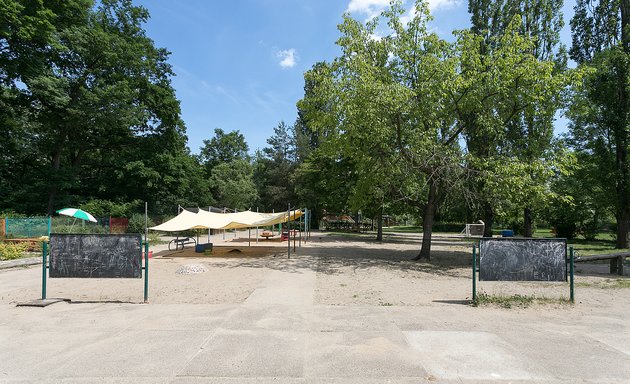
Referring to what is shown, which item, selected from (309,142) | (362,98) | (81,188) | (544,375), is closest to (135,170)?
(81,188)

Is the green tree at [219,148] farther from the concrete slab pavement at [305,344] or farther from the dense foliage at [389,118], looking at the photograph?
the concrete slab pavement at [305,344]

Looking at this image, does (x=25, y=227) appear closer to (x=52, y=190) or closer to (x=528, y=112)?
(x=52, y=190)

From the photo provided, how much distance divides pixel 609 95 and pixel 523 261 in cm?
1818

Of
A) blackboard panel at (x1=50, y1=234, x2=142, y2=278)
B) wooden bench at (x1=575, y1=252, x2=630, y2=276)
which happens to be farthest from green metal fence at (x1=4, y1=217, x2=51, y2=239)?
wooden bench at (x1=575, y1=252, x2=630, y2=276)

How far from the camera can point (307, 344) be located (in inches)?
214

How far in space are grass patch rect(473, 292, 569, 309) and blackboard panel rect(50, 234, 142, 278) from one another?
7.15 metres

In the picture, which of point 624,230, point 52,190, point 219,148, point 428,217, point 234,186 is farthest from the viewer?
point 219,148

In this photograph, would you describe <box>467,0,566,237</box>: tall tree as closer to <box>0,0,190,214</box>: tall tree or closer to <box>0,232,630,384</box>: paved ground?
<box>0,232,630,384</box>: paved ground

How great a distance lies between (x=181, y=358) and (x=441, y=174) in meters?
12.2

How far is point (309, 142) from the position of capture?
2437 inches

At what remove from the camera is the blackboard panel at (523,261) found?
8.19 meters

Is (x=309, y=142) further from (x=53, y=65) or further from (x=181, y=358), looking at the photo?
(x=181, y=358)

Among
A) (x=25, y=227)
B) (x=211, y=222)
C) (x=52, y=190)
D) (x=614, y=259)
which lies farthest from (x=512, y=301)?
(x=52, y=190)

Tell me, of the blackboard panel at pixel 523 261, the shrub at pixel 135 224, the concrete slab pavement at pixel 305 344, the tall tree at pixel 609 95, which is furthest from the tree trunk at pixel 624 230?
the shrub at pixel 135 224
